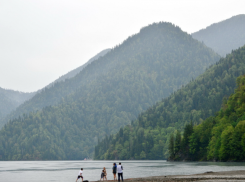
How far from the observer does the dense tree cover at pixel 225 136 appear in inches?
5768

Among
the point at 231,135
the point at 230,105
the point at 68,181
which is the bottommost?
the point at 68,181

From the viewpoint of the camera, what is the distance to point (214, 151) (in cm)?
16712

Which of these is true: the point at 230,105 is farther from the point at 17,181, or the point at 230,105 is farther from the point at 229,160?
the point at 17,181

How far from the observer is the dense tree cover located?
14650 centimetres

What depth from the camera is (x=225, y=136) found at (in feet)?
502

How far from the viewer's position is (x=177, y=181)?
230ft

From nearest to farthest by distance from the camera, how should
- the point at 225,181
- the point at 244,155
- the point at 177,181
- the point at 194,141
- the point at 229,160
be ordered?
the point at 225,181
the point at 177,181
the point at 244,155
the point at 229,160
the point at 194,141

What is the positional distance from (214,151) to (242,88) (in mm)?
32403

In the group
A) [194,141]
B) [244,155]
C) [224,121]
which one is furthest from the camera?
[194,141]

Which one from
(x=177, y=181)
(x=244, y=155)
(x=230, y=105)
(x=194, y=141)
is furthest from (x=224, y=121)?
(x=177, y=181)

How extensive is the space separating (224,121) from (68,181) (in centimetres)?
10200

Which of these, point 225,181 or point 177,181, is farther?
point 177,181

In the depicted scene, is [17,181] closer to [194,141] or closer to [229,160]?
[229,160]

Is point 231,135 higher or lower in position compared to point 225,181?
higher
